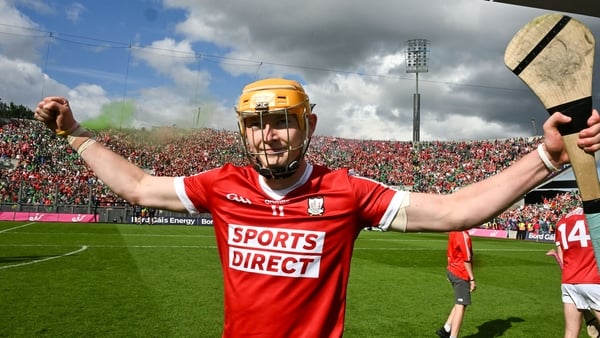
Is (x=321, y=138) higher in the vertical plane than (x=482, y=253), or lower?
higher

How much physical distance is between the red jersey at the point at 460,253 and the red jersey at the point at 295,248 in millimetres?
6763

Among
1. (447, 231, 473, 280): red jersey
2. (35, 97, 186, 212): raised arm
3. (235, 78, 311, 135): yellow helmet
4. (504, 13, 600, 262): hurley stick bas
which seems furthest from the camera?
(447, 231, 473, 280): red jersey

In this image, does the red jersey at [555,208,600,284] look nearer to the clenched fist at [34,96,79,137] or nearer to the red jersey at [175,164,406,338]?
the red jersey at [175,164,406,338]

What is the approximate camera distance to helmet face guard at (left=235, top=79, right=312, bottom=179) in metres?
2.48

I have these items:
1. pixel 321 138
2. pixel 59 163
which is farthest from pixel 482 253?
pixel 321 138

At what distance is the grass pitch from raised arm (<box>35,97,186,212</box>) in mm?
5543

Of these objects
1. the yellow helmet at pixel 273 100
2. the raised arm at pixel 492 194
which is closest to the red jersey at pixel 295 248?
the raised arm at pixel 492 194

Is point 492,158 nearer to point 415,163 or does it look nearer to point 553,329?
point 415,163

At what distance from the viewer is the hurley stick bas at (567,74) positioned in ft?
5.62

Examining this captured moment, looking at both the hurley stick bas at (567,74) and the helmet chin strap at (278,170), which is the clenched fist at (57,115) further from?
the hurley stick bas at (567,74)

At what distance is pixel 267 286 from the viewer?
2512 mm

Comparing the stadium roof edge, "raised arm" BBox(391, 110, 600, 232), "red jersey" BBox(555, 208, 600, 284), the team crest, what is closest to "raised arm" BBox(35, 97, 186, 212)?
the team crest

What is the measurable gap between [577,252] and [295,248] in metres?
6.13

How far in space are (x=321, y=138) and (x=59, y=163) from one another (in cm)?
3528
